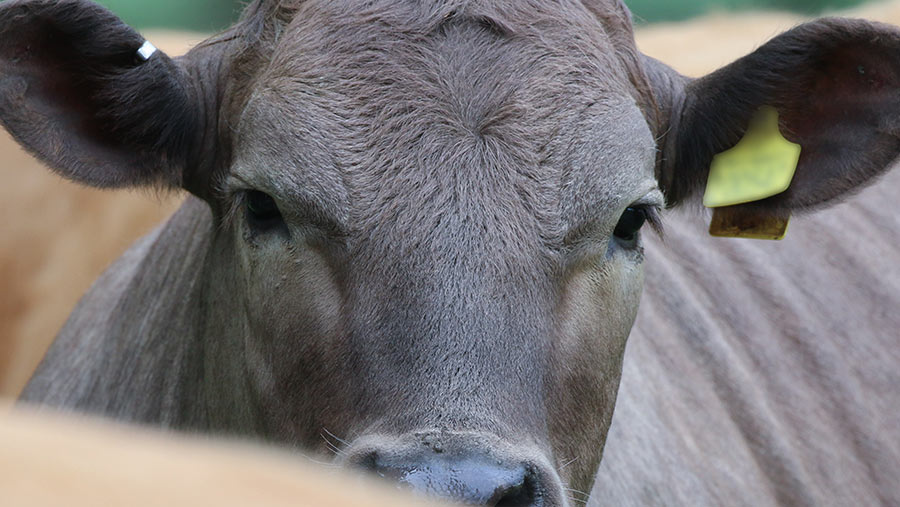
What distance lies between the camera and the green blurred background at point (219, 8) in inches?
406

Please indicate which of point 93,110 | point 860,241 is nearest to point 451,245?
point 93,110

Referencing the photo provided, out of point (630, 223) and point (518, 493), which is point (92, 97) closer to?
point (630, 223)

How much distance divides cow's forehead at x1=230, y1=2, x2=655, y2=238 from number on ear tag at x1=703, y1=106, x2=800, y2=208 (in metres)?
0.47

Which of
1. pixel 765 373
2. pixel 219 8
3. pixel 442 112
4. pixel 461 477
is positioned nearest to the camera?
pixel 461 477

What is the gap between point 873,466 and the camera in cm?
433

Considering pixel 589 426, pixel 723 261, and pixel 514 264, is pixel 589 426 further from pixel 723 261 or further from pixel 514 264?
pixel 723 261

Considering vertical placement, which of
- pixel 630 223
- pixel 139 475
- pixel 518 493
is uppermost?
pixel 139 475

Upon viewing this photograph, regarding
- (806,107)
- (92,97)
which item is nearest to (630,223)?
(806,107)

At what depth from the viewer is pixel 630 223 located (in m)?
2.79

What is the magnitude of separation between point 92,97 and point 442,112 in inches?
38.5

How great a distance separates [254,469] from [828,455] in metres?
3.73

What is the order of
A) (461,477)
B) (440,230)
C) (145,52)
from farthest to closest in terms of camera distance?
1. (145,52)
2. (440,230)
3. (461,477)

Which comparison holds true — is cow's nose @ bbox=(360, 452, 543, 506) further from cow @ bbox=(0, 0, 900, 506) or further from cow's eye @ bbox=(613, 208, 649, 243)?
cow's eye @ bbox=(613, 208, 649, 243)

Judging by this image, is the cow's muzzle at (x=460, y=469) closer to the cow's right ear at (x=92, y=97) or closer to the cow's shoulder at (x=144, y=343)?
the cow's right ear at (x=92, y=97)
